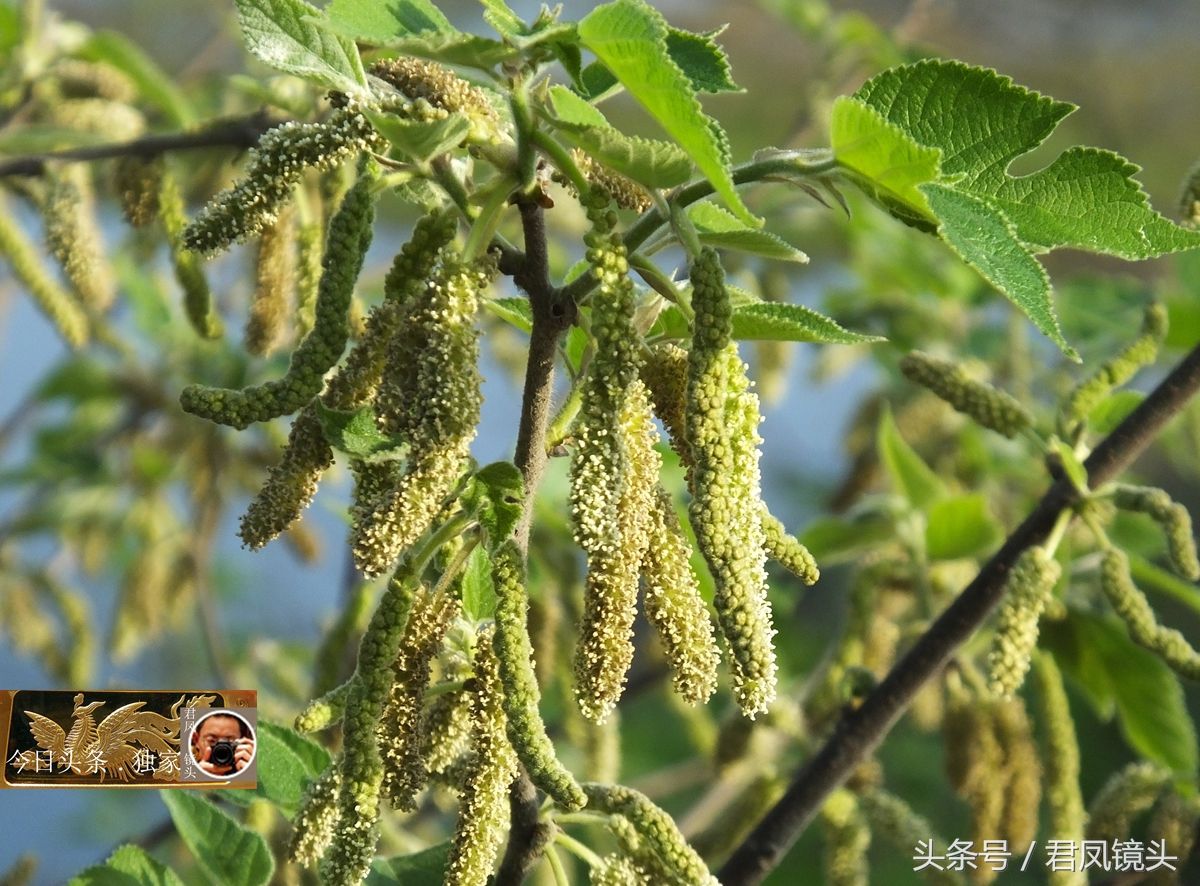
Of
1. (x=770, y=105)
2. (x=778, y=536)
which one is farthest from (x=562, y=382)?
(x=770, y=105)

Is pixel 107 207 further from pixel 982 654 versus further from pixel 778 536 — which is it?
pixel 778 536

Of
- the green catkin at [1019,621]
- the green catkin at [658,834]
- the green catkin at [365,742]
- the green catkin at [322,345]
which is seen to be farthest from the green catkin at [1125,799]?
the green catkin at [322,345]

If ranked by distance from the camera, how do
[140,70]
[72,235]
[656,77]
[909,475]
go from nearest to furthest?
[656,77], [72,235], [140,70], [909,475]

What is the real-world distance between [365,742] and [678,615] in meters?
0.18

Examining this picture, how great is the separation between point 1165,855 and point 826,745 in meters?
0.40

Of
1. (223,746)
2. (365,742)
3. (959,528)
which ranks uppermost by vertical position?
(959,528)

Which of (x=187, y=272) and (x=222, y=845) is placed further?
(x=187, y=272)

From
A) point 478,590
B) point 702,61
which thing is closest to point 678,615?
point 478,590

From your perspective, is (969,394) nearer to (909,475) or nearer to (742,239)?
(909,475)

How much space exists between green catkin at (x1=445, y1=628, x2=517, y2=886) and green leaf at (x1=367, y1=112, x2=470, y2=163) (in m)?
0.27

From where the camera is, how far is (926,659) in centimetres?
111

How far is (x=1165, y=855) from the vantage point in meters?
1.24

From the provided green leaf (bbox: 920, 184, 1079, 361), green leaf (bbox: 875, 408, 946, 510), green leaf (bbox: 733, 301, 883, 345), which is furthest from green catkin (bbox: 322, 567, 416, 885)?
green leaf (bbox: 875, 408, 946, 510)

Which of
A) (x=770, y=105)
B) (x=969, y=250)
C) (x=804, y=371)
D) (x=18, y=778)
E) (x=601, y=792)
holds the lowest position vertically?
(x=18, y=778)
